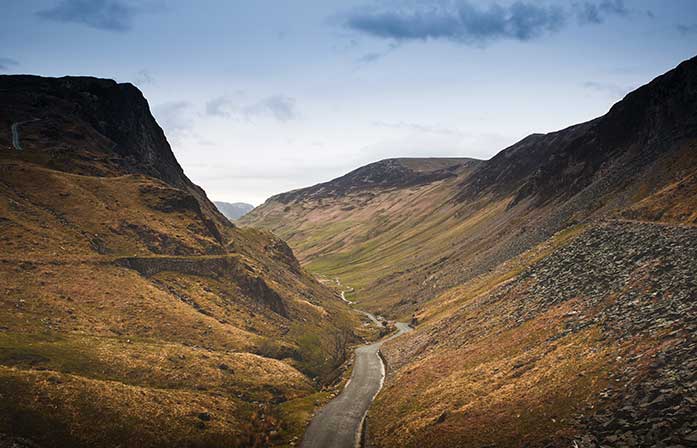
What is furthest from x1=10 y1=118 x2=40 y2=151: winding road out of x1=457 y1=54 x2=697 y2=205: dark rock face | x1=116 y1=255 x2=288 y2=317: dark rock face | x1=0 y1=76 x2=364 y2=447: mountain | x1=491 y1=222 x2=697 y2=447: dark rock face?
x1=457 y1=54 x2=697 y2=205: dark rock face

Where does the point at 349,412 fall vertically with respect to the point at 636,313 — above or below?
below

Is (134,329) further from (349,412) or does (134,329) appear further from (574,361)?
(574,361)

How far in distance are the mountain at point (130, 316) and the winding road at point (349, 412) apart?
3246 mm

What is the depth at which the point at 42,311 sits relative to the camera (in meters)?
68.0

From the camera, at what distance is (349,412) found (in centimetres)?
6781

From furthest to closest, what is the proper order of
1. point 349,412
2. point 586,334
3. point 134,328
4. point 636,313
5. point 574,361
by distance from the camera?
point 134,328 → point 349,412 → point 586,334 → point 636,313 → point 574,361

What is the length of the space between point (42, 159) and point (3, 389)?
95.5 metres

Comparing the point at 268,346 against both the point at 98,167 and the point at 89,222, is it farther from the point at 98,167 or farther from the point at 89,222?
the point at 98,167

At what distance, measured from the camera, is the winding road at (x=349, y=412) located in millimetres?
57019

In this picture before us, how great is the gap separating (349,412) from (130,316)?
43.2 meters

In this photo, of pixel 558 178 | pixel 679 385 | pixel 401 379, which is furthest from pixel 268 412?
pixel 558 178

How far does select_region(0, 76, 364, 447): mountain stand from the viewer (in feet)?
166

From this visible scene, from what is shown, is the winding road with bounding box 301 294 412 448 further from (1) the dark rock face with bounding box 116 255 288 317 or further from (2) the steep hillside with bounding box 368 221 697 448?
(1) the dark rock face with bounding box 116 255 288 317

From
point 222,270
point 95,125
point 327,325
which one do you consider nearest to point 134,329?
point 222,270
